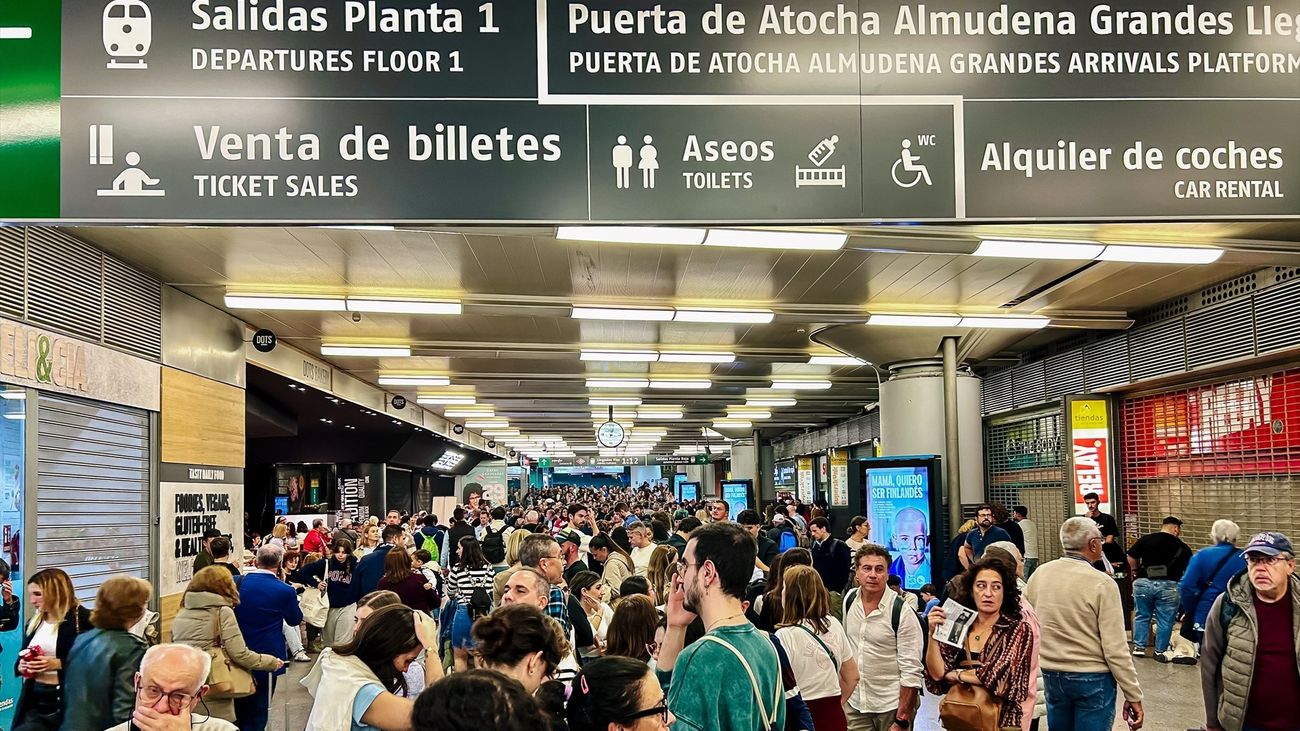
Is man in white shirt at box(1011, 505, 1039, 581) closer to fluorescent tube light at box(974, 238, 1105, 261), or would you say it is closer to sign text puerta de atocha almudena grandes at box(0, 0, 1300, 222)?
fluorescent tube light at box(974, 238, 1105, 261)

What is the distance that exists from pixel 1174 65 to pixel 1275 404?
32.1ft

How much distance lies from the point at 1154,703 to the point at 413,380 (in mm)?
15111

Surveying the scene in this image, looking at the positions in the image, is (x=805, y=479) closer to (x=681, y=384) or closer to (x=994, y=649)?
(x=681, y=384)

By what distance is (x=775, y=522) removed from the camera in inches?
663

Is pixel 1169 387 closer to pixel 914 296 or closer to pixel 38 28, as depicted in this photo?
pixel 914 296

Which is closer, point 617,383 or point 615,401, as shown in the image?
point 617,383

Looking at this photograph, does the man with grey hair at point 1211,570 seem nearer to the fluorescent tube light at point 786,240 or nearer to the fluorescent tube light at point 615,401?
the fluorescent tube light at point 786,240

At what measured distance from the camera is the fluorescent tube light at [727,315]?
1331cm

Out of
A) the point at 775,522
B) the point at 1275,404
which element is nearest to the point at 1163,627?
the point at 1275,404

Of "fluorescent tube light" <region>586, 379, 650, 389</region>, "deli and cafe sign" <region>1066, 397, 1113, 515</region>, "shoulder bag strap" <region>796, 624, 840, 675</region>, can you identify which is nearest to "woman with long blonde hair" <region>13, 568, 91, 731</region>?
"shoulder bag strap" <region>796, 624, 840, 675</region>

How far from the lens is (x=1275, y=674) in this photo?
5422mm

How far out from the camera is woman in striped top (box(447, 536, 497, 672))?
23.2 feet

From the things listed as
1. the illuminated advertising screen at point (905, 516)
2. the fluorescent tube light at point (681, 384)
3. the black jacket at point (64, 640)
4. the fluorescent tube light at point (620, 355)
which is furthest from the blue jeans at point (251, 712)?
the fluorescent tube light at point (681, 384)

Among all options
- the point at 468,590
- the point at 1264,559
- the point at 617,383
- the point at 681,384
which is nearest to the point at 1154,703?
the point at 1264,559
